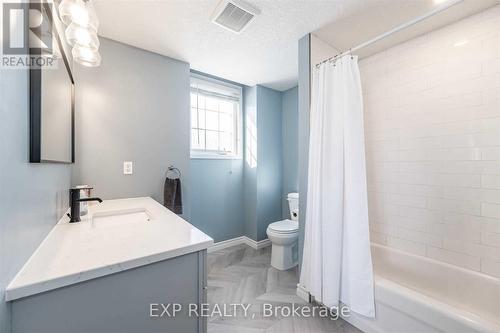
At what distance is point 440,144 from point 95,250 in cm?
238

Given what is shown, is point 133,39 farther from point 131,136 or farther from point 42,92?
point 42,92

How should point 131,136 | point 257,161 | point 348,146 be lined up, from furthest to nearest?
1. point 257,161
2. point 131,136
3. point 348,146

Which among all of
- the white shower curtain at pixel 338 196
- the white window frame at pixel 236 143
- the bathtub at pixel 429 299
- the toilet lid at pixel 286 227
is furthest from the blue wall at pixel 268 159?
the bathtub at pixel 429 299

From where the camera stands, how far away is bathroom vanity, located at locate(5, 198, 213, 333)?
22.1 inches

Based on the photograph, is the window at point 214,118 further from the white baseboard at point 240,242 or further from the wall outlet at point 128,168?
the white baseboard at point 240,242

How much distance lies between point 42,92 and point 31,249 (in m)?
0.56

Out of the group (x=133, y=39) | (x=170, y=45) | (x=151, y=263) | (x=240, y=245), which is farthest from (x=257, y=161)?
(x=151, y=263)

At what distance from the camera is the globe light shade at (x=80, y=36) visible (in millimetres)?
1011

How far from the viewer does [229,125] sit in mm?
2926

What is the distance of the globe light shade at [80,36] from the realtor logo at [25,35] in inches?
8.8

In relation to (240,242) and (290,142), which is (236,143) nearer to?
(290,142)

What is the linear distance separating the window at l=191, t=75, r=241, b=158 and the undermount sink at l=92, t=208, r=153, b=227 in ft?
3.67

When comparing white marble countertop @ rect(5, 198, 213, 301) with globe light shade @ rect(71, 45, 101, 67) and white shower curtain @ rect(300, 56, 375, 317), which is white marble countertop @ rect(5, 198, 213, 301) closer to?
globe light shade @ rect(71, 45, 101, 67)

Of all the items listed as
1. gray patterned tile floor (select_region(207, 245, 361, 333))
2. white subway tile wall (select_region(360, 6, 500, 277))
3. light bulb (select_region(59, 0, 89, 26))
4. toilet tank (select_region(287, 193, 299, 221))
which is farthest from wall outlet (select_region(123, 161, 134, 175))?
white subway tile wall (select_region(360, 6, 500, 277))
